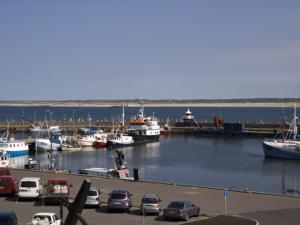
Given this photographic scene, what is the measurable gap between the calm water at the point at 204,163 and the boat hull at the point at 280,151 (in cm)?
144

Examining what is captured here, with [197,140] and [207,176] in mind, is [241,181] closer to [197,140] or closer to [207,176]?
[207,176]

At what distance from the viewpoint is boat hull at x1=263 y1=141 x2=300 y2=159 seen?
83750 millimetres

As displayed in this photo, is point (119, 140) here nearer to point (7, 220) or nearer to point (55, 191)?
point (55, 191)

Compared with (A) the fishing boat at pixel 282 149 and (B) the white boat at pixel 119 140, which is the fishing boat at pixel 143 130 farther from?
(A) the fishing boat at pixel 282 149

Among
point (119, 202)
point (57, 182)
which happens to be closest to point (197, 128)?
point (57, 182)

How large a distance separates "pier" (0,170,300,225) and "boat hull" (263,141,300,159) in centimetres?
4938

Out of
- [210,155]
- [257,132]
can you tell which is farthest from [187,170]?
[257,132]

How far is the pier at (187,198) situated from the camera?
26156 millimetres

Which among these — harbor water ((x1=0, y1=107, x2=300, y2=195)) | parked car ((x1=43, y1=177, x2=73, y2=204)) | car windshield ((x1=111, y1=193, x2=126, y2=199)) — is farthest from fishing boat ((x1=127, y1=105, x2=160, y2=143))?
car windshield ((x1=111, y1=193, x2=126, y2=199))

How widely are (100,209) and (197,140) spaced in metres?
96.8

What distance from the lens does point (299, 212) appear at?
27312 mm

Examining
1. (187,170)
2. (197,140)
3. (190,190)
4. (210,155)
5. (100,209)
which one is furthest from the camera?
(197,140)

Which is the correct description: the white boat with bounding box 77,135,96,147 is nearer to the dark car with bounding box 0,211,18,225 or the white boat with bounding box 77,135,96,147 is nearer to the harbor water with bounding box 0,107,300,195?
the harbor water with bounding box 0,107,300,195

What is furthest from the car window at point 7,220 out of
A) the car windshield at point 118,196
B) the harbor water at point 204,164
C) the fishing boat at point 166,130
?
the fishing boat at point 166,130
